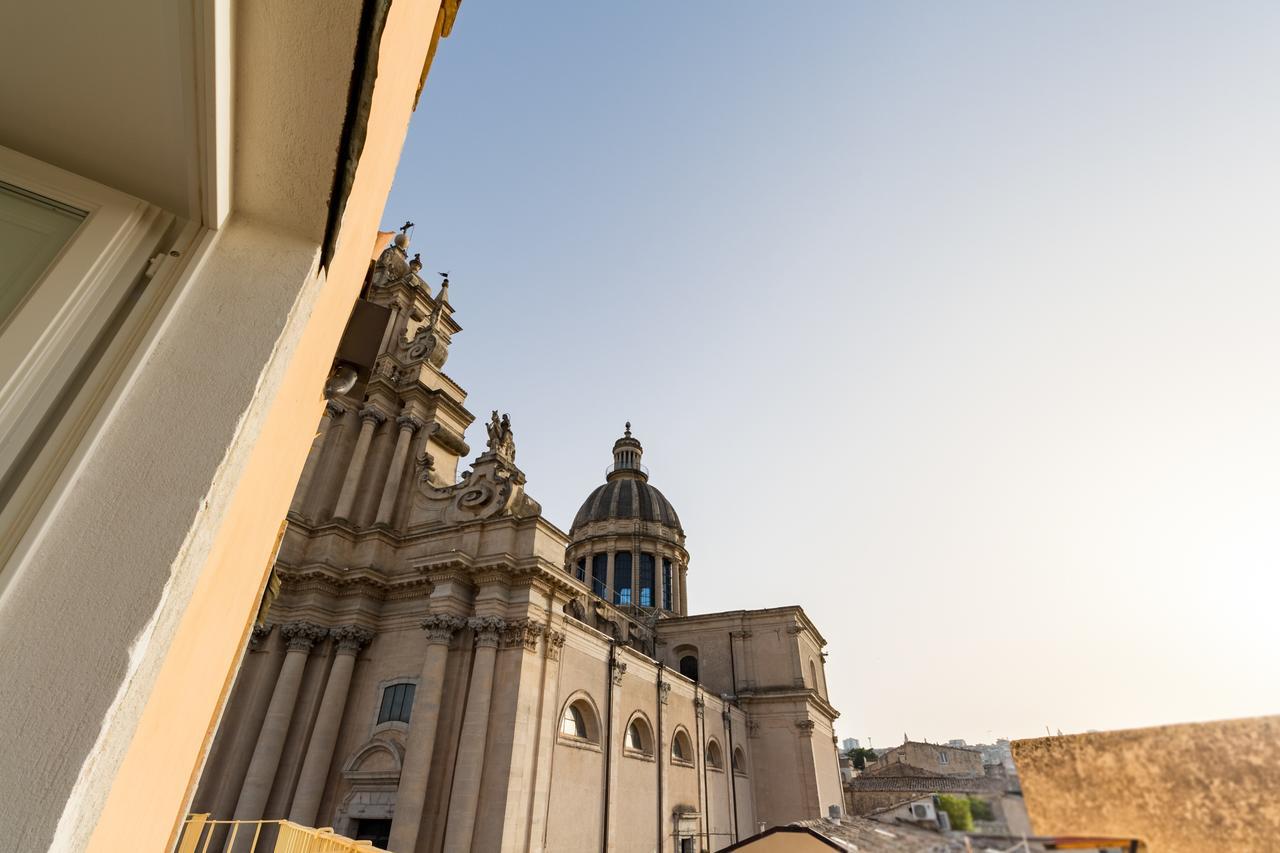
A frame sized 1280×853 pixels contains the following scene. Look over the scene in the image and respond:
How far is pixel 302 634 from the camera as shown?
58.4 feet

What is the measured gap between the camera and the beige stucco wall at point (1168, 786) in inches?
55.4

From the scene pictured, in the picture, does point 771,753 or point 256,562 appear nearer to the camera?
point 256,562

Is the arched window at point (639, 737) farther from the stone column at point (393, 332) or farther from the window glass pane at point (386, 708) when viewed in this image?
the stone column at point (393, 332)

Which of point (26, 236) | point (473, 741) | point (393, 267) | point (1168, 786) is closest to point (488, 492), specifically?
point (473, 741)

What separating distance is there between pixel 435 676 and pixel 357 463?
856 cm

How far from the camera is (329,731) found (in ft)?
55.2

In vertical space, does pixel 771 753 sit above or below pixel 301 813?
above

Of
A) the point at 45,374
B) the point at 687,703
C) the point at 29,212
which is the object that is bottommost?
the point at 45,374

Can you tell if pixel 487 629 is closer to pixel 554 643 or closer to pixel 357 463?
pixel 554 643

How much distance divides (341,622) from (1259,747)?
20.4 metres

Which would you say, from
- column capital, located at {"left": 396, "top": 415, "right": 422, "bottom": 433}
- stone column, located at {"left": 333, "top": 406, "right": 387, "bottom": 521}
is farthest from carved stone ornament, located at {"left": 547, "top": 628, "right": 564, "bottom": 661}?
column capital, located at {"left": 396, "top": 415, "right": 422, "bottom": 433}

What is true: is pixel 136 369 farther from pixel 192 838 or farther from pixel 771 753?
pixel 771 753

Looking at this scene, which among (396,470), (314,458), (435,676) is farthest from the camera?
(396,470)

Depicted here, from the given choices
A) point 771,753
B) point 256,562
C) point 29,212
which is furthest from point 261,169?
point 771,753
